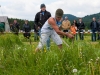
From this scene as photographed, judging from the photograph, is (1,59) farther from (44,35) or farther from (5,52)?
(44,35)

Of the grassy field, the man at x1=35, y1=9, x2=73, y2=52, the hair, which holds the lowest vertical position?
the grassy field

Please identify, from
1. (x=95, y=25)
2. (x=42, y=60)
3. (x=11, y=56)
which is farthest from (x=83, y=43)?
(x=95, y=25)

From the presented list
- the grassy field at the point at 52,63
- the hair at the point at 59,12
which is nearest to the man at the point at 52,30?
the hair at the point at 59,12

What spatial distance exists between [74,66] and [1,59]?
172 centimetres

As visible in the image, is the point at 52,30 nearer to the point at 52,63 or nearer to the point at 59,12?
the point at 59,12

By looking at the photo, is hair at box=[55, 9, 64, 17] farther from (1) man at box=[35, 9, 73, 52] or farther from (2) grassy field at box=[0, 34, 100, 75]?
(2) grassy field at box=[0, 34, 100, 75]

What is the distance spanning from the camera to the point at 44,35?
27.6ft

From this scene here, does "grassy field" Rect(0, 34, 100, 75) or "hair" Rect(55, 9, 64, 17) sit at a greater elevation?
"hair" Rect(55, 9, 64, 17)

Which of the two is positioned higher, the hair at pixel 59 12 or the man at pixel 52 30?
the hair at pixel 59 12

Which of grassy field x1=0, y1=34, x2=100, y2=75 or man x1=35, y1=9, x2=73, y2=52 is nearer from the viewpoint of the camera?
grassy field x1=0, y1=34, x2=100, y2=75

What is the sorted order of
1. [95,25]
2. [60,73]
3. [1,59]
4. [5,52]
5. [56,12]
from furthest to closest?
[95,25] < [56,12] < [5,52] < [1,59] < [60,73]

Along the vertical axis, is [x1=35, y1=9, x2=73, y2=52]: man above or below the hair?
below

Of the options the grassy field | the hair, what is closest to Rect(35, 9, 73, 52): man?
the hair

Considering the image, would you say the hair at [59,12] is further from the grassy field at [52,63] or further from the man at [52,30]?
the grassy field at [52,63]
